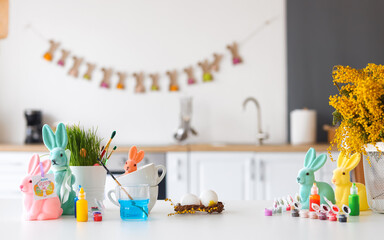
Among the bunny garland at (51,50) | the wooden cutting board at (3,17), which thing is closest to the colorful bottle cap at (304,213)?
the wooden cutting board at (3,17)

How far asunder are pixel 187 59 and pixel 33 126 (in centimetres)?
138

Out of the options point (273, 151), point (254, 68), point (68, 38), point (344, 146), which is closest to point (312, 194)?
point (344, 146)

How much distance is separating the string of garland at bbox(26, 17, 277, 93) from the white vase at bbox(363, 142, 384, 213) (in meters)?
2.78

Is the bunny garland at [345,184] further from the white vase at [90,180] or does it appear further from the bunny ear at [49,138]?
the bunny ear at [49,138]

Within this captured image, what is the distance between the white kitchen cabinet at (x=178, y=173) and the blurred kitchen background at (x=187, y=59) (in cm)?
38

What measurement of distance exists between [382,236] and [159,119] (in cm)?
322

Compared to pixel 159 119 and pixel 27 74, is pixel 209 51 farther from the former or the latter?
pixel 27 74

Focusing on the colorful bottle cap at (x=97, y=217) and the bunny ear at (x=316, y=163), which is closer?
the colorful bottle cap at (x=97, y=217)

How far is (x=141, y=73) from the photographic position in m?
4.41

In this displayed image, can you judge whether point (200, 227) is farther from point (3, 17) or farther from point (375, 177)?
point (3, 17)

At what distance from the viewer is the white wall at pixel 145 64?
14.2 ft

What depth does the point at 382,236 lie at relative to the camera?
4.23 ft

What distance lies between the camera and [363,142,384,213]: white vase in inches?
61.7

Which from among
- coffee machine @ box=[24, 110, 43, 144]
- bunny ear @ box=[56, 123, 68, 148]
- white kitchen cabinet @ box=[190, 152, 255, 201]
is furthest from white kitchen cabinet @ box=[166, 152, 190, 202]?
bunny ear @ box=[56, 123, 68, 148]
